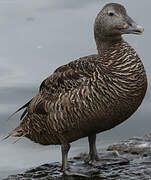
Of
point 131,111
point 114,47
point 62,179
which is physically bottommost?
point 62,179

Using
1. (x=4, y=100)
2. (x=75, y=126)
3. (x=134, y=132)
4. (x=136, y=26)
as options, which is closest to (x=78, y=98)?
(x=75, y=126)

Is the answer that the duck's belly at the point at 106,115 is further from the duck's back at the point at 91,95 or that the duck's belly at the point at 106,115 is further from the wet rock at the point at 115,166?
the wet rock at the point at 115,166

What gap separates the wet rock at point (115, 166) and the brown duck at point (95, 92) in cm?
16

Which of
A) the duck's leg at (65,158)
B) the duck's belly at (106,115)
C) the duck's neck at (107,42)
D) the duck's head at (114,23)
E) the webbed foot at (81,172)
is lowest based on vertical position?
the webbed foot at (81,172)

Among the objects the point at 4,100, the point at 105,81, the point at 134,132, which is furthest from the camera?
the point at 4,100

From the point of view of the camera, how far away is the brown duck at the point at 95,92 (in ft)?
32.2

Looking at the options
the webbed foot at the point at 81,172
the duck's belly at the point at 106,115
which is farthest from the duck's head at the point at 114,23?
the webbed foot at the point at 81,172

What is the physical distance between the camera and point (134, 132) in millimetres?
12656

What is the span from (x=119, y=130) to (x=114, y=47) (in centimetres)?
270

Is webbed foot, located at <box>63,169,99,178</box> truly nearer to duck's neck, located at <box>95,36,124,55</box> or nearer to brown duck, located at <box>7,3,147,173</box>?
brown duck, located at <box>7,3,147,173</box>

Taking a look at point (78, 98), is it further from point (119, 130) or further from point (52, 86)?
point (119, 130)

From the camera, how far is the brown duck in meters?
9.83

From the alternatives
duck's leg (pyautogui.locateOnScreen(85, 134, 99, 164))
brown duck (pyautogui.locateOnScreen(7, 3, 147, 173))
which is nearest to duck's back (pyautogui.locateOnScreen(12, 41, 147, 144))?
brown duck (pyautogui.locateOnScreen(7, 3, 147, 173))

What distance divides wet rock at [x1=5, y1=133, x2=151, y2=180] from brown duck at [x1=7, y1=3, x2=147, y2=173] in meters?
0.16
